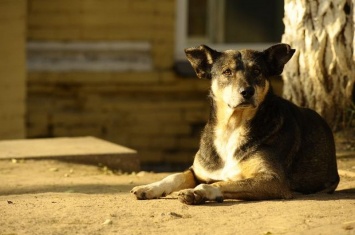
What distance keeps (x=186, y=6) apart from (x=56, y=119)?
7.49ft

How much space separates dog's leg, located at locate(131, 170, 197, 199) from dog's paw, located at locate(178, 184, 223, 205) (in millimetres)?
370

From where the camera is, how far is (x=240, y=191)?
316 inches

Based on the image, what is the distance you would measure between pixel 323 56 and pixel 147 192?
2.88 meters

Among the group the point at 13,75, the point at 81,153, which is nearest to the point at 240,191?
the point at 81,153

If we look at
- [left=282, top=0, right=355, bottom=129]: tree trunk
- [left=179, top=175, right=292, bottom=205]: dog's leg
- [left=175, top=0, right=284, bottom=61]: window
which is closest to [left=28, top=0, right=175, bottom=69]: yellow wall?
[left=175, top=0, right=284, bottom=61]: window

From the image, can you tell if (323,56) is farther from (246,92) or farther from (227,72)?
(246,92)

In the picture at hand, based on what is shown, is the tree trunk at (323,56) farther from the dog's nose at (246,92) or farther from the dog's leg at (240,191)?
the dog's leg at (240,191)

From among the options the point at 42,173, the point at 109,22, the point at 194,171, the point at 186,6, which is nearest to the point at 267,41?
Answer: the point at 186,6

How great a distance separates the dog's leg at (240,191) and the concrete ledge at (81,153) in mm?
2945

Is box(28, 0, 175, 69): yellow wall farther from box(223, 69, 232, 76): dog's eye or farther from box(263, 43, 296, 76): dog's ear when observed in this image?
box(223, 69, 232, 76): dog's eye

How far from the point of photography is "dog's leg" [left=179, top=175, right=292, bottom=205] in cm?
782

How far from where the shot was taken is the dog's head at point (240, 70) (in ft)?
26.8

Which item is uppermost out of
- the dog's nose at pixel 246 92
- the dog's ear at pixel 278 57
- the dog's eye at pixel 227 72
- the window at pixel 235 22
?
the dog's ear at pixel 278 57

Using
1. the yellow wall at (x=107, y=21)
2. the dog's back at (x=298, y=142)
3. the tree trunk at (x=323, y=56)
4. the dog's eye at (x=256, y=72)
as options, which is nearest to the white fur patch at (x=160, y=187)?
the dog's back at (x=298, y=142)
